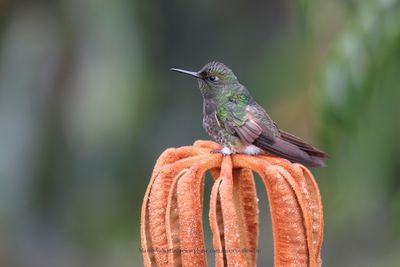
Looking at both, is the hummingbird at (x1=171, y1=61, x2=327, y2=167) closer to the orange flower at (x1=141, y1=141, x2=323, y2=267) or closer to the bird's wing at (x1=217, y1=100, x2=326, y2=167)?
the bird's wing at (x1=217, y1=100, x2=326, y2=167)

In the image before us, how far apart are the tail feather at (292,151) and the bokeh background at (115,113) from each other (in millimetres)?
2822

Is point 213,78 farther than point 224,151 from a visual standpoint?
Yes

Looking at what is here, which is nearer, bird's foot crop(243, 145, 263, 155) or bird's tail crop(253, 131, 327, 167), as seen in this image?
bird's tail crop(253, 131, 327, 167)

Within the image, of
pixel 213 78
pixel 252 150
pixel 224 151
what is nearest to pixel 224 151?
pixel 224 151

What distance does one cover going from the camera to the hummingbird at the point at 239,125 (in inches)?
126

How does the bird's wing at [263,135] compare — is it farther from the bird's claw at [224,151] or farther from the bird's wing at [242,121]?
the bird's claw at [224,151]

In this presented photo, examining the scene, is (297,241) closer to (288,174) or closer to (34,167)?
(288,174)

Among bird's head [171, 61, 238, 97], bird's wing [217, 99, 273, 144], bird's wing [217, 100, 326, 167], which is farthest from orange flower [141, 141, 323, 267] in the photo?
bird's head [171, 61, 238, 97]

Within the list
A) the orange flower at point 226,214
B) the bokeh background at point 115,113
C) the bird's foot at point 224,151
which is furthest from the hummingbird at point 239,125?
the bokeh background at point 115,113

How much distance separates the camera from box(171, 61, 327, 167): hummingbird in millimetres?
3191

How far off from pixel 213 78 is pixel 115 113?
5.01 m

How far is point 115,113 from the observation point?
28.8ft

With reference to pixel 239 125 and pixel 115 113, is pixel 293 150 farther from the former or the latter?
pixel 115 113

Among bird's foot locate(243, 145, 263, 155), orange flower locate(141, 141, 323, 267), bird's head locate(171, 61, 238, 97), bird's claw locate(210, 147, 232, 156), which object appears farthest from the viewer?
bird's head locate(171, 61, 238, 97)
